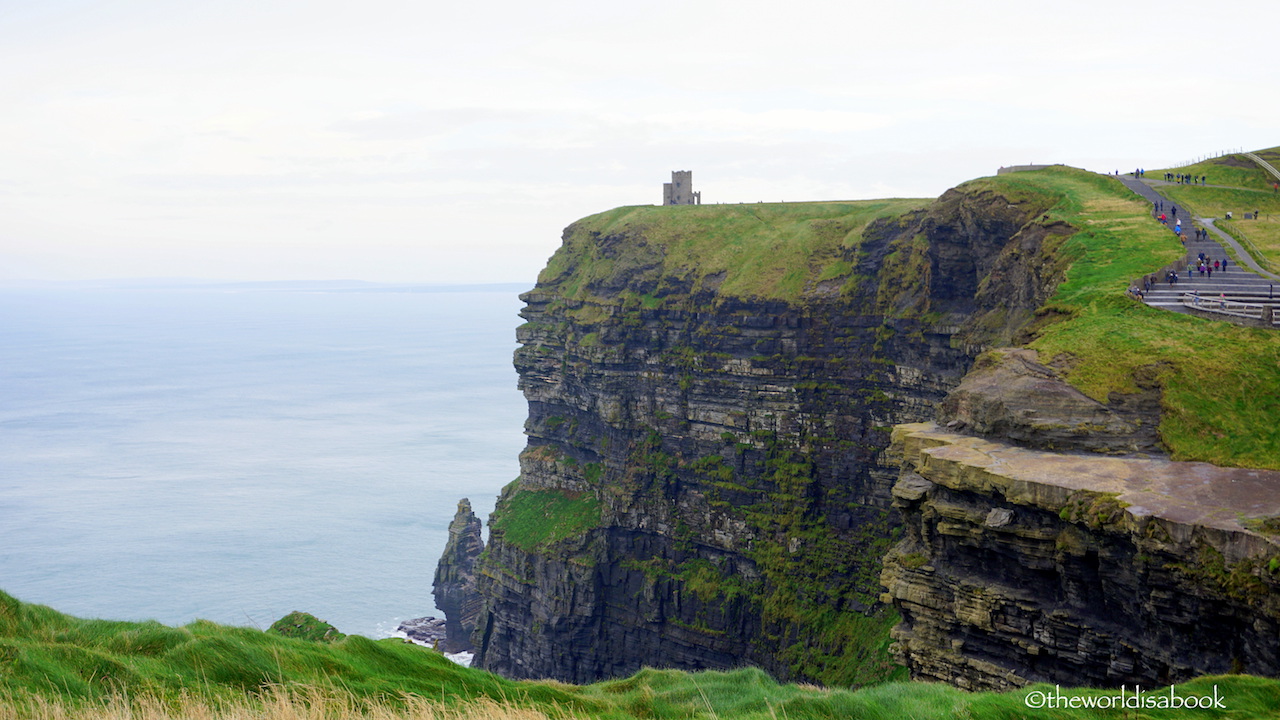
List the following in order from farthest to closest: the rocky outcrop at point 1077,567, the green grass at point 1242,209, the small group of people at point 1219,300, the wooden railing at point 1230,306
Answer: the green grass at point 1242,209 < the small group of people at point 1219,300 < the wooden railing at point 1230,306 < the rocky outcrop at point 1077,567

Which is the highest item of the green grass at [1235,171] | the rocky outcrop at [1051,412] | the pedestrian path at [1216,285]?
the green grass at [1235,171]

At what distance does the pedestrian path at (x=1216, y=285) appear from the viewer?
37250 mm

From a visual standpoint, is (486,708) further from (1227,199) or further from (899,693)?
(1227,199)

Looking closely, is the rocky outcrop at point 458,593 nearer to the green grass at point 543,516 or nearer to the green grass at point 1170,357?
the green grass at point 543,516

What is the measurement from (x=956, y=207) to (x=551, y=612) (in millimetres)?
44409

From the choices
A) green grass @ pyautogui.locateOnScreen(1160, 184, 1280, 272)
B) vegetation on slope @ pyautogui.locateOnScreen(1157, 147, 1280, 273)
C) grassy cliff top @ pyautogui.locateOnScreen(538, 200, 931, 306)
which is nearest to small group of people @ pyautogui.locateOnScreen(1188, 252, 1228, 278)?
vegetation on slope @ pyautogui.locateOnScreen(1157, 147, 1280, 273)

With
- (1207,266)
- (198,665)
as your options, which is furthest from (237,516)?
(198,665)

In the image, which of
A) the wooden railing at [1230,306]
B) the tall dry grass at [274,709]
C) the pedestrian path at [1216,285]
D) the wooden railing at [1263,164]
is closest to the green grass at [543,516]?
the pedestrian path at [1216,285]

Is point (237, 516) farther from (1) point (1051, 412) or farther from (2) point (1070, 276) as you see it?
(1) point (1051, 412)

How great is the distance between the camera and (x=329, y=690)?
A: 15.9 m

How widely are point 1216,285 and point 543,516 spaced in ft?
186

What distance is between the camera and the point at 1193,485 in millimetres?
27438

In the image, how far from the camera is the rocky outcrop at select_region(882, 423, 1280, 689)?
24.4 meters

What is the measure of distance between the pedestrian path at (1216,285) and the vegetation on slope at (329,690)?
76.7 feet
